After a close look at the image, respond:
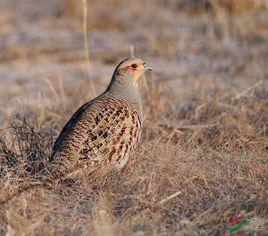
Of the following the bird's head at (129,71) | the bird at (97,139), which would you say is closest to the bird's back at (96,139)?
the bird at (97,139)

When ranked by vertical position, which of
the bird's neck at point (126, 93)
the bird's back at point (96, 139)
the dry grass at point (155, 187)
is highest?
the bird's neck at point (126, 93)

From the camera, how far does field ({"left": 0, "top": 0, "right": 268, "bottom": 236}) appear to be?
392 cm

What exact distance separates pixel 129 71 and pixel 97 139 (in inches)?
32.7

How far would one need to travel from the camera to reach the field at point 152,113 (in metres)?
3.92

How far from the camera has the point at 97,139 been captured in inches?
181

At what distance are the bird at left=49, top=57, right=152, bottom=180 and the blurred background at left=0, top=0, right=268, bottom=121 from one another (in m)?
2.22

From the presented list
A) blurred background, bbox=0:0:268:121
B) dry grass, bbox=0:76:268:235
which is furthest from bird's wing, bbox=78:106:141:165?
blurred background, bbox=0:0:268:121

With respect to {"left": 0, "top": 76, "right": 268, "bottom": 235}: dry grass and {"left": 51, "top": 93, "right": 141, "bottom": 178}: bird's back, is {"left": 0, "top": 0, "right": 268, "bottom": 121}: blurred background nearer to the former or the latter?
{"left": 0, "top": 76, "right": 268, "bottom": 235}: dry grass

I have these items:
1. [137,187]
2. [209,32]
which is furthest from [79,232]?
[209,32]

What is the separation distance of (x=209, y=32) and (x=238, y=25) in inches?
17.8

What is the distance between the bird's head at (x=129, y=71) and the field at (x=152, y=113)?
1.60 ft

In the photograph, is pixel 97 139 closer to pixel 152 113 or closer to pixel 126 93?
pixel 126 93

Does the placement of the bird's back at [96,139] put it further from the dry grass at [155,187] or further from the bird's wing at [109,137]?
the dry grass at [155,187]

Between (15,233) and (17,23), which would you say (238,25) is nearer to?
(17,23)
